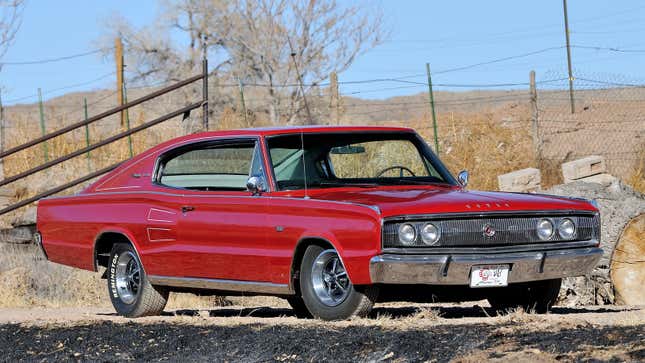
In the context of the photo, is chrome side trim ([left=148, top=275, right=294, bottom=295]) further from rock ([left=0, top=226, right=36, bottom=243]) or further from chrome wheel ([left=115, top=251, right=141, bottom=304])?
rock ([left=0, top=226, right=36, bottom=243])

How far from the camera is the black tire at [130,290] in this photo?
1041 cm

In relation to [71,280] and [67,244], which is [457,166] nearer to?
[71,280]

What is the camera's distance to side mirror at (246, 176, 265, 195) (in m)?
9.22

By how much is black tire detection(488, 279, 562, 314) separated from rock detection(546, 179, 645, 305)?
128 inches

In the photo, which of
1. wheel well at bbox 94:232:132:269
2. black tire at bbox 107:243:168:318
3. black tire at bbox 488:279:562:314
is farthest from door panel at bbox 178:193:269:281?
black tire at bbox 488:279:562:314

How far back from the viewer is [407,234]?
8.23 m

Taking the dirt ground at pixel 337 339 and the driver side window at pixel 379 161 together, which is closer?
the dirt ground at pixel 337 339

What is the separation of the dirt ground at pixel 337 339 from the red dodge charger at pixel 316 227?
34 cm

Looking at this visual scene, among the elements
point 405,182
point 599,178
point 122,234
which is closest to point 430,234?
point 405,182

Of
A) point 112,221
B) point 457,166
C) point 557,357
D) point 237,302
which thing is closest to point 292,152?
point 112,221

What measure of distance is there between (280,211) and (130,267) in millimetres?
2282

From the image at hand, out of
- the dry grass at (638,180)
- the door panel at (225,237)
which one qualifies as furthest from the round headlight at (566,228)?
the dry grass at (638,180)

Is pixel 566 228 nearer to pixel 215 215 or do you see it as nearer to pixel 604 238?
pixel 215 215

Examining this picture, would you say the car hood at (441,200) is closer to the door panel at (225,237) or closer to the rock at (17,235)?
the door panel at (225,237)
